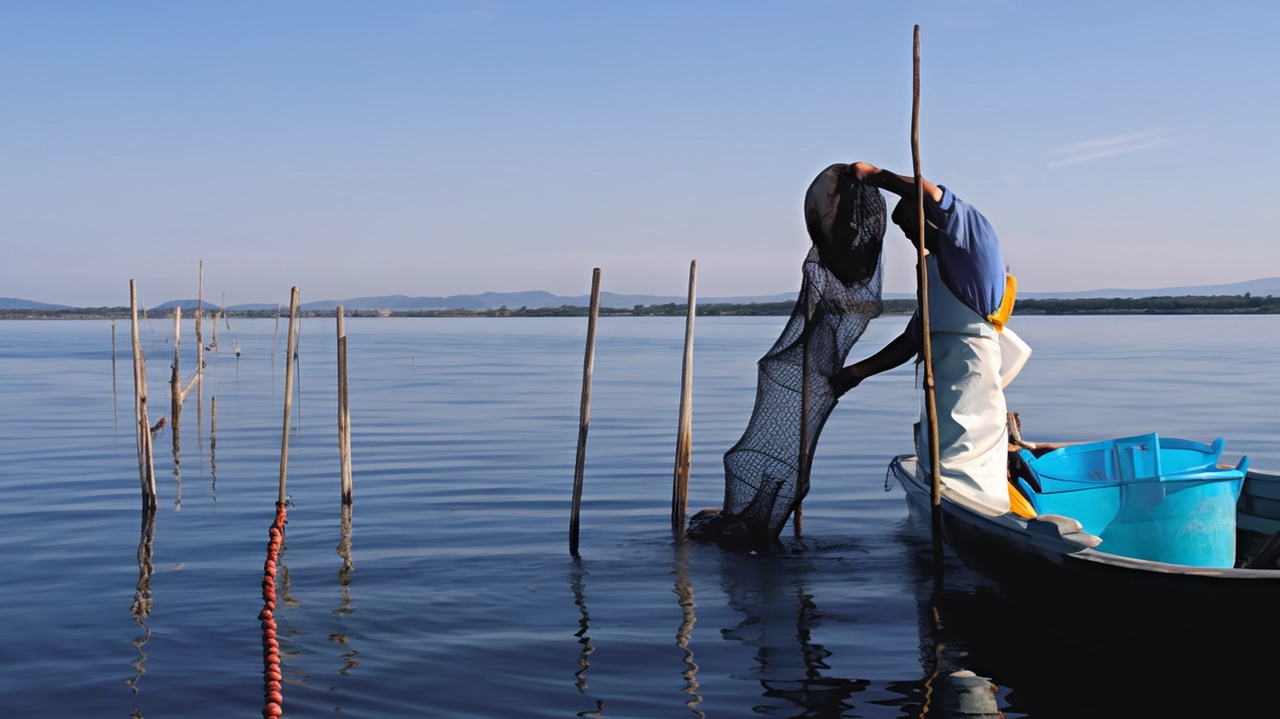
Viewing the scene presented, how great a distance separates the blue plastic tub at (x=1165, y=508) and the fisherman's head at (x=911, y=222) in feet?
6.21

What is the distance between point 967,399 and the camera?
24.8 ft

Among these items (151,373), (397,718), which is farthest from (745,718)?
(151,373)

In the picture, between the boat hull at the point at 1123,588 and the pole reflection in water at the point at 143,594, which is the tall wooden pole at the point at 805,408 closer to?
the boat hull at the point at 1123,588

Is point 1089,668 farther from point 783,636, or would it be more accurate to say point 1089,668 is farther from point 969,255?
point 969,255

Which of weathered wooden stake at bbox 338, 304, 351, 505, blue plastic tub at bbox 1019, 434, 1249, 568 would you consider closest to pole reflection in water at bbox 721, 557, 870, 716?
blue plastic tub at bbox 1019, 434, 1249, 568

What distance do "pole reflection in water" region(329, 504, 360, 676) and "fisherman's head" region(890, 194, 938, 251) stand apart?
4593mm

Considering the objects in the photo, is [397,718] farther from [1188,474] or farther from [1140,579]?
[1188,474]

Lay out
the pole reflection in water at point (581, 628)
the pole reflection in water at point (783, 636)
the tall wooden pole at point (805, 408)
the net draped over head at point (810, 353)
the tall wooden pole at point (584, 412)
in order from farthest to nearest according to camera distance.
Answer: the tall wooden pole at point (584, 412)
the tall wooden pole at point (805, 408)
the net draped over head at point (810, 353)
the pole reflection in water at point (581, 628)
the pole reflection in water at point (783, 636)

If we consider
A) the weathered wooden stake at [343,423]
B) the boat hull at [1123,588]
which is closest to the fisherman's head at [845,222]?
the boat hull at [1123,588]

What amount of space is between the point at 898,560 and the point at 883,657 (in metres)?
2.73

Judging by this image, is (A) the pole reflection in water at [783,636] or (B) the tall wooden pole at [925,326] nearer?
(A) the pole reflection in water at [783,636]

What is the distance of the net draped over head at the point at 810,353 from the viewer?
8523mm

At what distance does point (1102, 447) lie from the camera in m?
8.37

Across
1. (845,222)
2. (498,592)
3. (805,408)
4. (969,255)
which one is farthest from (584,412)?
(969,255)
